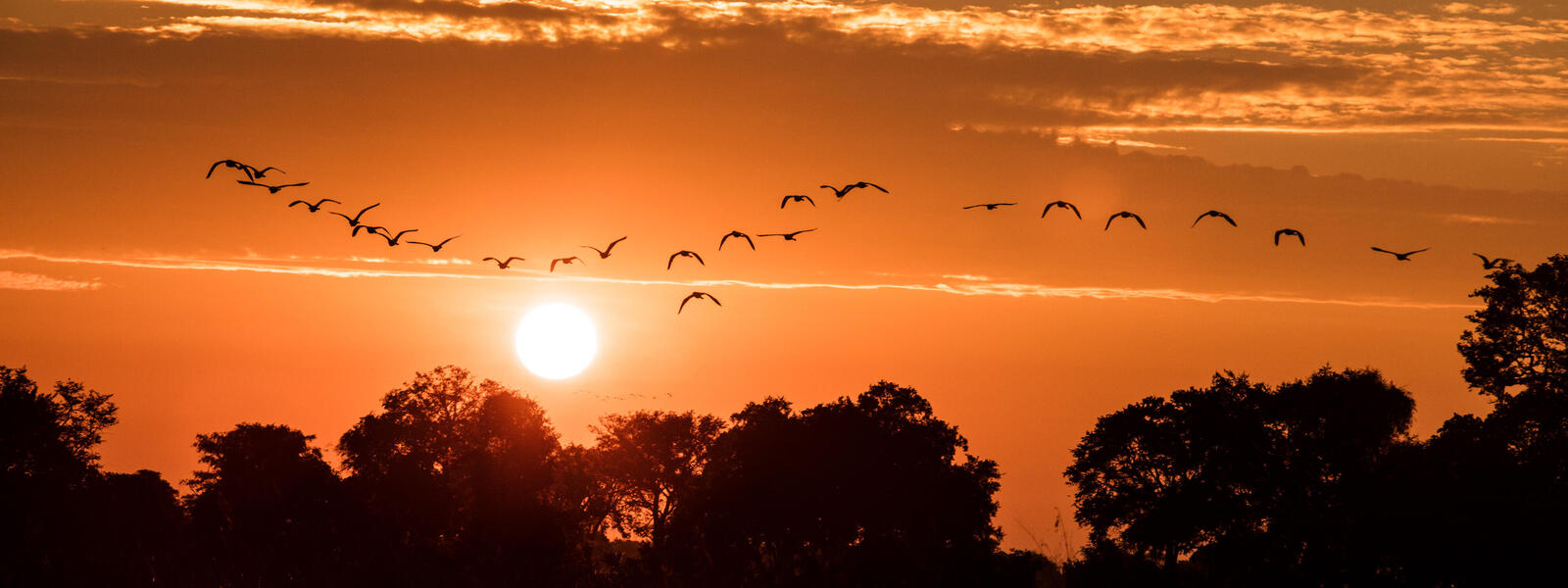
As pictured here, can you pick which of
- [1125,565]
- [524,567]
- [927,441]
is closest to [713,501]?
[927,441]

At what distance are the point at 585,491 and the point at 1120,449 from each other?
47967 millimetres

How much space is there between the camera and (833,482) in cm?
9438

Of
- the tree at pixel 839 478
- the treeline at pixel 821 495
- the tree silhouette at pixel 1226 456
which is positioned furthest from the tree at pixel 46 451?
the tree silhouette at pixel 1226 456

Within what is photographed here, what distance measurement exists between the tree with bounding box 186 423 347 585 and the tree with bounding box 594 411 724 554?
1041 inches

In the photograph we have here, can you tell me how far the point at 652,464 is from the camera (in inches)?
4695

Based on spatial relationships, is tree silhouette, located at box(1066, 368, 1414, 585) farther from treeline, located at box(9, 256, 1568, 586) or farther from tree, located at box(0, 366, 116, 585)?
tree, located at box(0, 366, 116, 585)

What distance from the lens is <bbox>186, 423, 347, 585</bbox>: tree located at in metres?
34.8

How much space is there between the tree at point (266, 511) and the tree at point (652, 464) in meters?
26.4

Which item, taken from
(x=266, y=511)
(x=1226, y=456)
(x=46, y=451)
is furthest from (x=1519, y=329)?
(x=46, y=451)

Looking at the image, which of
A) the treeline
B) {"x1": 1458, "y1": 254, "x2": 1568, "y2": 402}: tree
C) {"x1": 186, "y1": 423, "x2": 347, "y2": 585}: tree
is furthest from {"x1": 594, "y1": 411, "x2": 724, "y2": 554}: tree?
{"x1": 1458, "y1": 254, "x2": 1568, "y2": 402}: tree

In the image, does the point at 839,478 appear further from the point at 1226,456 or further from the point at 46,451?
the point at 46,451

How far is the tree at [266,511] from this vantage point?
3484 cm

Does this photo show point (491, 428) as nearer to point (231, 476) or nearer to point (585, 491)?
point (585, 491)

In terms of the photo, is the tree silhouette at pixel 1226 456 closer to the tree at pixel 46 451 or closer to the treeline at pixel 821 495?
the treeline at pixel 821 495
